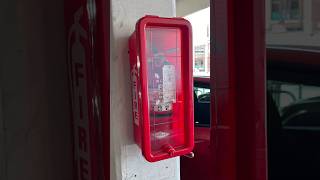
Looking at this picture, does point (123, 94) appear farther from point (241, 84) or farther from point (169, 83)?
point (241, 84)

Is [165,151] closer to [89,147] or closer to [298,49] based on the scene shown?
[89,147]

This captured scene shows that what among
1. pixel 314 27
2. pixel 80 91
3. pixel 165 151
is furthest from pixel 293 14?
pixel 80 91

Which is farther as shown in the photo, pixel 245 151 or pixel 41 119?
pixel 41 119

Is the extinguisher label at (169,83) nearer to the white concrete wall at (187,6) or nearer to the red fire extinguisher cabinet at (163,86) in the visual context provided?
the red fire extinguisher cabinet at (163,86)

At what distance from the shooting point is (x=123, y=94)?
1213 millimetres

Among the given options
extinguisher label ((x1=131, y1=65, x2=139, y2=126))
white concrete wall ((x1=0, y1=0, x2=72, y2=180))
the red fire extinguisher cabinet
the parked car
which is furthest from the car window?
white concrete wall ((x1=0, y1=0, x2=72, y2=180))

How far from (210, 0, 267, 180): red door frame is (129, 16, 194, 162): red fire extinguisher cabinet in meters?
0.35

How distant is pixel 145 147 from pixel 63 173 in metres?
0.65

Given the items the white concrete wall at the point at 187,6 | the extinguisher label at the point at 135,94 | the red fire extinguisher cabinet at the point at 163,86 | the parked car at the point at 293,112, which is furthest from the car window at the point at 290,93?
the white concrete wall at the point at 187,6

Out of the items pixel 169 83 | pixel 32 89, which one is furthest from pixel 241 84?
pixel 32 89

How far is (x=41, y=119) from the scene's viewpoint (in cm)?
146

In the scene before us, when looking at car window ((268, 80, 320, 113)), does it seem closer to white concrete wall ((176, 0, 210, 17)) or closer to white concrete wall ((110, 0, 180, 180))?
white concrete wall ((110, 0, 180, 180))

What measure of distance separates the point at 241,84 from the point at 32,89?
1.02m

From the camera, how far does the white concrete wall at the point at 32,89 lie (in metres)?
1.39
